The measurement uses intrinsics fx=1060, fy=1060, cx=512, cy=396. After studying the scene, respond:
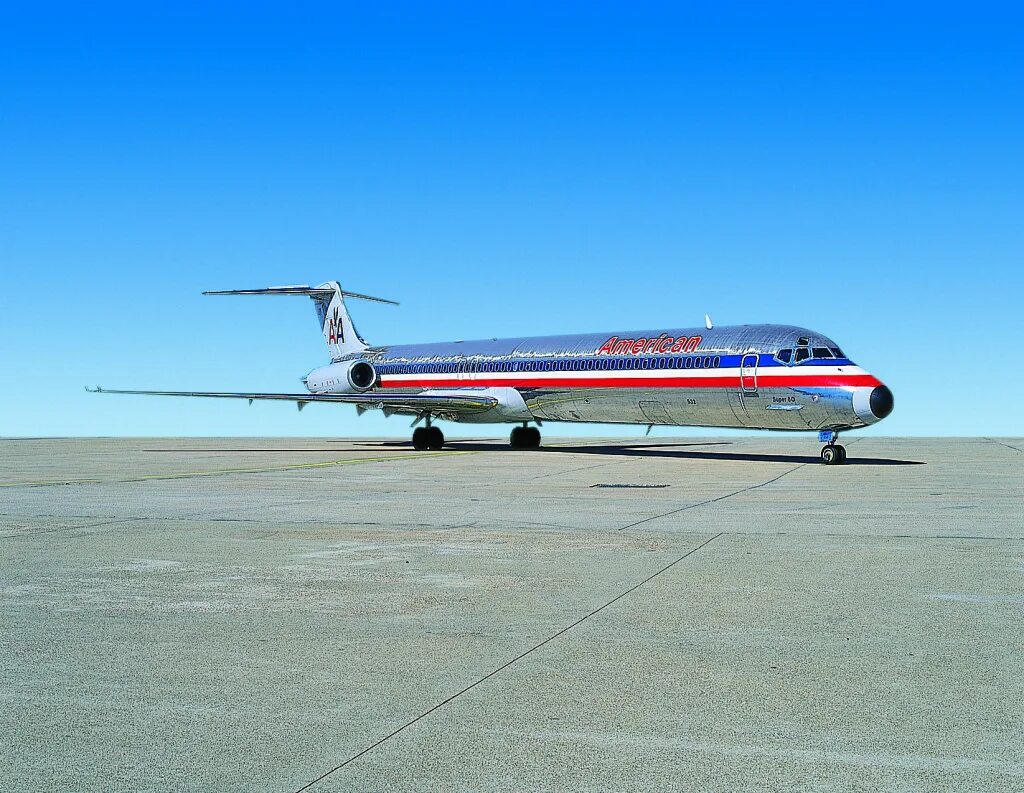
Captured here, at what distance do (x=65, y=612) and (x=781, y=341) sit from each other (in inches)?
872

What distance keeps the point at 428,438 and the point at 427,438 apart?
35 millimetres

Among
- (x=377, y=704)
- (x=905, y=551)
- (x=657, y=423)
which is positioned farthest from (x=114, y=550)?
(x=657, y=423)

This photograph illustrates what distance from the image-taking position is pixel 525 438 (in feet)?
125

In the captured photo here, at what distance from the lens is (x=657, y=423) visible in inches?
1204

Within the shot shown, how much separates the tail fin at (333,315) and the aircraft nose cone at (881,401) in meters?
24.4

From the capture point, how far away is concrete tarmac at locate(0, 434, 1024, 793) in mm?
4301

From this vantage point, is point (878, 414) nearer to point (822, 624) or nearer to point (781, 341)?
point (781, 341)

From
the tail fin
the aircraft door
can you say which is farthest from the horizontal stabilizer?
the aircraft door

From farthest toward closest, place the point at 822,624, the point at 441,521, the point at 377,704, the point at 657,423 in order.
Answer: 1. the point at 657,423
2. the point at 441,521
3. the point at 822,624
4. the point at 377,704

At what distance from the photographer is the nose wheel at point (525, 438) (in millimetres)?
38125

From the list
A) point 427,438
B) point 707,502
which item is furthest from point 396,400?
point 707,502

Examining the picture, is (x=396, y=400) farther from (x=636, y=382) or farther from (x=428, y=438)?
(x=636, y=382)

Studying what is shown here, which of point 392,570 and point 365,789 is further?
point 392,570

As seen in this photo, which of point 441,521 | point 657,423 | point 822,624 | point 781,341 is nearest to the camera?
point 822,624
